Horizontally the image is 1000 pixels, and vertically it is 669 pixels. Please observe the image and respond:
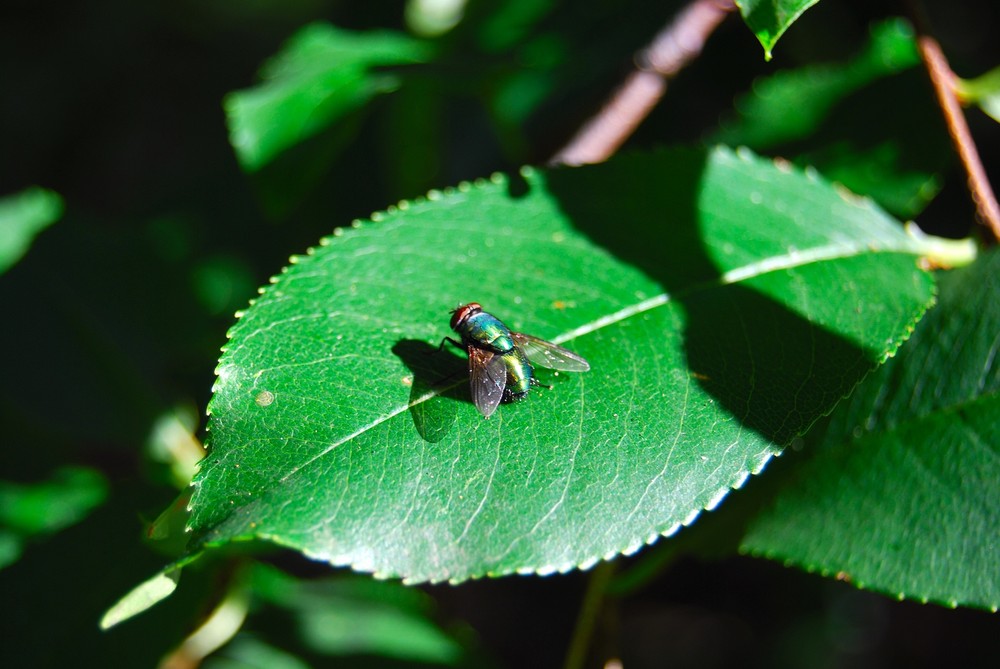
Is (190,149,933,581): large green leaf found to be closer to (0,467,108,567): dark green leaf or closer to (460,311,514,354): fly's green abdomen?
(460,311,514,354): fly's green abdomen

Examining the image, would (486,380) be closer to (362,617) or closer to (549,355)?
(549,355)

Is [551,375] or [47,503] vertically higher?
[551,375]

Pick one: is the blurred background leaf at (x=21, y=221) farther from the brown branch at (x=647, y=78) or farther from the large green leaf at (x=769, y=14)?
the large green leaf at (x=769, y=14)

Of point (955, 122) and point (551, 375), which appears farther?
point (955, 122)

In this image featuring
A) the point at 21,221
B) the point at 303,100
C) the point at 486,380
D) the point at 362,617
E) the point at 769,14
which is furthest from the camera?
the point at 362,617

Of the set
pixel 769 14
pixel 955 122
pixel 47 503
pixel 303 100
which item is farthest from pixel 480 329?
pixel 47 503

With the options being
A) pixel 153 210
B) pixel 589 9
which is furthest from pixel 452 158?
pixel 153 210
